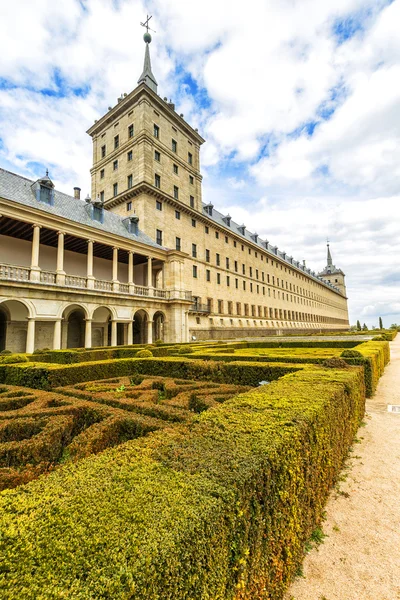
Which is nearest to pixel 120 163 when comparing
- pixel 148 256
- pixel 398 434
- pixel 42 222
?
pixel 148 256

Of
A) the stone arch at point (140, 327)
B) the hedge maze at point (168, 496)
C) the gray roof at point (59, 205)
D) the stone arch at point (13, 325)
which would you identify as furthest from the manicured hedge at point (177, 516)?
the stone arch at point (140, 327)

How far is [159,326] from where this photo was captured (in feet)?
96.3

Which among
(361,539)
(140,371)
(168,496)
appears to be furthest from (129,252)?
(168,496)

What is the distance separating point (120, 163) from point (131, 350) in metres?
28.3

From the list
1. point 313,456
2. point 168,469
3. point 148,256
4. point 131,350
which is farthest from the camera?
point 148,256

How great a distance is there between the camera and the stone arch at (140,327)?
2831 cm

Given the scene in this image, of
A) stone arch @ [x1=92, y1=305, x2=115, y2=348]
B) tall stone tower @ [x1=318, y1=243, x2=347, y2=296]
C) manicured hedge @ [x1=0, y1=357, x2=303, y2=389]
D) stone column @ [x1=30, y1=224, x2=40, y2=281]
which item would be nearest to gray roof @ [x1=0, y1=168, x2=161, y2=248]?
stone column @ [x1=30, y1=224, x2=40, y2=281]

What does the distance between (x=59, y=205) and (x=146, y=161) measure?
13.2 meters

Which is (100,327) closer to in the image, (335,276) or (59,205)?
(59,205)

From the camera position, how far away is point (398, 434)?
19.1 feet

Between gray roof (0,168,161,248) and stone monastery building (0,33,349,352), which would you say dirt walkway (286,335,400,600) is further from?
gray roof (0,168,161,248)

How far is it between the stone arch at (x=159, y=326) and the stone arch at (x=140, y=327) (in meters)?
1.28

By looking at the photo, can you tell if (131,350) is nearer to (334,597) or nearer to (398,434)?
(398,434)

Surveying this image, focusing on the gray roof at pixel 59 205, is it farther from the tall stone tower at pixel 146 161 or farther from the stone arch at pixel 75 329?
the stone arch at pixel 75 329
